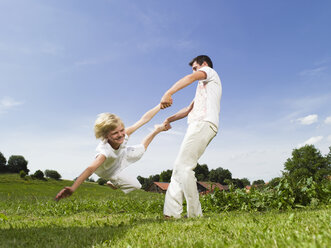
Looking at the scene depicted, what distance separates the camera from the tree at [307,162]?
2071 inches

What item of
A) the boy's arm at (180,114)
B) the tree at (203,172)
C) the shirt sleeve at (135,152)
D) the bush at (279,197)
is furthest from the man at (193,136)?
the tree at (203,172)

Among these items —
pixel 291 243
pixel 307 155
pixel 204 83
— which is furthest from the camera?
pixel 307 155

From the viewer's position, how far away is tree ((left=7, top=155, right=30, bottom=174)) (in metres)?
84.9

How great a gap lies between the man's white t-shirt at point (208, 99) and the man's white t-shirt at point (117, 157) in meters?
1.32

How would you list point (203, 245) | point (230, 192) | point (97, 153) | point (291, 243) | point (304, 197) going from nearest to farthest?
point (291, 243)
point (203, 245)
point (97, 153)
point (304, 197)
point (230, 192)

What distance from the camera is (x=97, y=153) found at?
4.87 m

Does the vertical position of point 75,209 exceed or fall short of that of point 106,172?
it falls short

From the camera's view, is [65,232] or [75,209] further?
[75,209]

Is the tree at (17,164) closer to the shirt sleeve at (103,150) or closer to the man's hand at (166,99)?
the shirt sleeve at (103,150)

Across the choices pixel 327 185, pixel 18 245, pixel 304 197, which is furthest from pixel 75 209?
pixel 327 185

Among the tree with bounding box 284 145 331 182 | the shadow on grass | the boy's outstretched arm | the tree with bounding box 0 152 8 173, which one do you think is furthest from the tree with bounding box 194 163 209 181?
the shadow on grass

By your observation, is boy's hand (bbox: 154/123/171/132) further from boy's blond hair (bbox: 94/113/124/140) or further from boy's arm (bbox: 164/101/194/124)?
boy's blond hair (bbox: 94/113/124/140)

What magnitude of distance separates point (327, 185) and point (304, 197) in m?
0.90

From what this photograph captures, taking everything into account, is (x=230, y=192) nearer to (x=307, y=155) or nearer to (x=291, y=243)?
(x=291, y=243)
